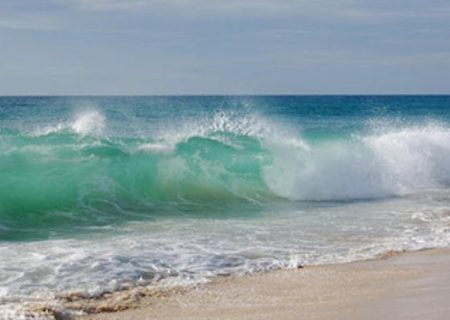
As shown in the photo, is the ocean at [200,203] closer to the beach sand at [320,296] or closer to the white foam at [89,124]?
the white foam at [89,124]

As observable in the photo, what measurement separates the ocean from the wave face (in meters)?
0.04

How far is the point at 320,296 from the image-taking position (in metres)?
7.27

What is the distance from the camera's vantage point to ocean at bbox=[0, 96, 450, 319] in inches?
332

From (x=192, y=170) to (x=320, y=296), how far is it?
10326 millimetres

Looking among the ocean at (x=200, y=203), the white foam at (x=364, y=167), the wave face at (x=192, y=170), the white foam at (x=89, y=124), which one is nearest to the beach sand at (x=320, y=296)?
the ocean at (x=200, y=203)

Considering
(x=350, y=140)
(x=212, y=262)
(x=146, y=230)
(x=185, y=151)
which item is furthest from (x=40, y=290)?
(x=350, y=140)

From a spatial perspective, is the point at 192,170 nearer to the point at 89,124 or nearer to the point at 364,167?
the point at 364,167

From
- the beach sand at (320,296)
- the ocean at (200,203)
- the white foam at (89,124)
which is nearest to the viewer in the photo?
the beach sand at (320,296)

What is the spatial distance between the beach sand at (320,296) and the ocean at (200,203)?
0.44m

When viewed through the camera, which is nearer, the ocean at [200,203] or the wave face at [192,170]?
the ocean at [200,203]

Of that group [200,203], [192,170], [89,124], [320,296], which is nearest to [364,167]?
[192,170]

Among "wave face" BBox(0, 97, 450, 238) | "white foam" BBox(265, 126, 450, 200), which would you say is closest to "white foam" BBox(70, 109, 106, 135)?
"wave face" BBox(0, 97, 450, 238)

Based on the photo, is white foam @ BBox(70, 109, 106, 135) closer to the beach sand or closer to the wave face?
the wave face

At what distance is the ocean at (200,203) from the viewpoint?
27.6 feet
